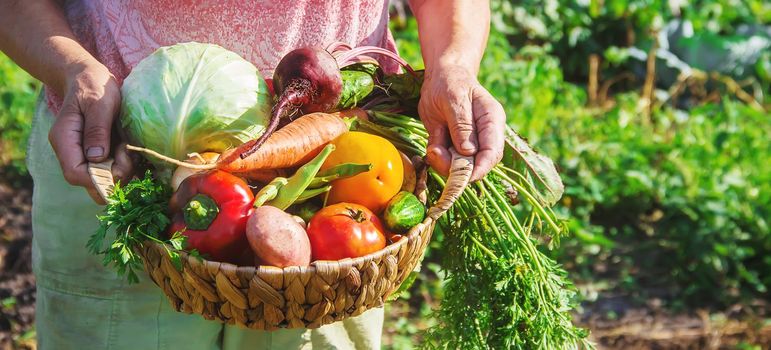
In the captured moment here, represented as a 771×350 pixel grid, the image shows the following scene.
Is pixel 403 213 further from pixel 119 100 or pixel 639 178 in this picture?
pixel 639 178

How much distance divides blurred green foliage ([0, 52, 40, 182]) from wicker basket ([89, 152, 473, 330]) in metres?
2.73

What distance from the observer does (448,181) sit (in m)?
1.83

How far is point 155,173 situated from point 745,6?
612cm

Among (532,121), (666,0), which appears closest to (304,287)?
(532,121)

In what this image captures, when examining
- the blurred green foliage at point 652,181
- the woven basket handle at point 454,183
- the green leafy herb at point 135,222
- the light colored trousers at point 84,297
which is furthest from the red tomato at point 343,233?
the blurred green foliage at point 652,181

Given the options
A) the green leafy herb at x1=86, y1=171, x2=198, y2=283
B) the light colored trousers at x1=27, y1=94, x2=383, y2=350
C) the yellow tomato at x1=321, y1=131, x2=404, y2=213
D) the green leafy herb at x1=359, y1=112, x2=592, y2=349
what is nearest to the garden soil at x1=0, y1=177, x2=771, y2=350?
the light colored trousers at x1=27, y1=94, x2=383, y2=350

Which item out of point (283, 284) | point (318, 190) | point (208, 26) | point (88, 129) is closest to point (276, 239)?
point (283, 284)

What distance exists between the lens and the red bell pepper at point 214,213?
1.68 metres

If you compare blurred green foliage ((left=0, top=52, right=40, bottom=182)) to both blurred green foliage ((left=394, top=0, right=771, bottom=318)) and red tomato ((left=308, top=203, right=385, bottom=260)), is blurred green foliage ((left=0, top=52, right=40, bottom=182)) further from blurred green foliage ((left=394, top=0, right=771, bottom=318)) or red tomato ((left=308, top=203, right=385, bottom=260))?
red tomato ((left=308, top=203, right=385, bottom=260))

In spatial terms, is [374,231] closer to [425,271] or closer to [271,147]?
[271,147]

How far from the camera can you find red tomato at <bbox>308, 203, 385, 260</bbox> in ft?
5.60

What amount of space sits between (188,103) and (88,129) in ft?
0.67

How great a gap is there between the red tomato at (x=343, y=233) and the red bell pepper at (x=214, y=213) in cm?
14

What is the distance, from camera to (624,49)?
6258 millimetres
